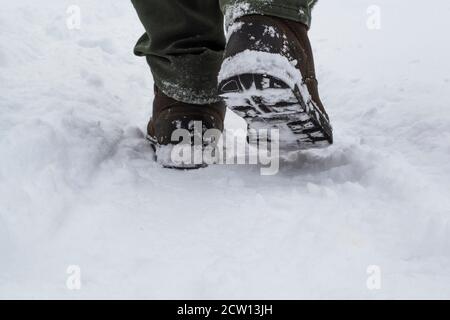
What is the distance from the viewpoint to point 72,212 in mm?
1020

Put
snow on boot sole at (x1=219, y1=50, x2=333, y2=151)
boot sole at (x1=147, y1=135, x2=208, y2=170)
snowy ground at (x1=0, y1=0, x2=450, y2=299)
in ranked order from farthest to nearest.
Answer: boot sole at (x1=147, y1=135, x2=208, y2=170) < snow on boot sole at (x1=219, y1=50, x2=333, y2=151) < snowy ground at (x1=0, y1=0, x2=450, y2=299)

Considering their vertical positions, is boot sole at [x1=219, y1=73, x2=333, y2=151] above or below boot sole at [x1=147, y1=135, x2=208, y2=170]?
above

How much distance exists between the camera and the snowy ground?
0.81 meters

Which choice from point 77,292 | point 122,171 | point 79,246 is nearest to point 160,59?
point 122,171

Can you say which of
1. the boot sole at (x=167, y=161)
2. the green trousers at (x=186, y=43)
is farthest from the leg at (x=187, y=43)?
the boot sole at (x=167, y=161)

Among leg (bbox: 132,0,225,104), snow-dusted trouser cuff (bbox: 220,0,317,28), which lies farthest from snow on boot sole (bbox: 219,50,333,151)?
leg (bbox: 132,0,225,104)

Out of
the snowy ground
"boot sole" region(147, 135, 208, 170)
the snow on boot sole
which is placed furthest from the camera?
"boot sole" region(147, 135, 208, 170)

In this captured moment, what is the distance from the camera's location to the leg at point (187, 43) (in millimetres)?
1349

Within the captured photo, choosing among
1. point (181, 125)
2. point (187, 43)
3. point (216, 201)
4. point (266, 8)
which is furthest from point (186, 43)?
point (216, 201)

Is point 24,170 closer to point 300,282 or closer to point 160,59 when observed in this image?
point 160,59

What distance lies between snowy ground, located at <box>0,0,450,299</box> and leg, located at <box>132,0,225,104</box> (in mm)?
196

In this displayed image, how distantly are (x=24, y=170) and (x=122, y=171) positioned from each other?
0.22m

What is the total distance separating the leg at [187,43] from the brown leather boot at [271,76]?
0.24 m

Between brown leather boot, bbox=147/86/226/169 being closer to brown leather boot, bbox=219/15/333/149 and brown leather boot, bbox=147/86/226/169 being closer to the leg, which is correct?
the leg
